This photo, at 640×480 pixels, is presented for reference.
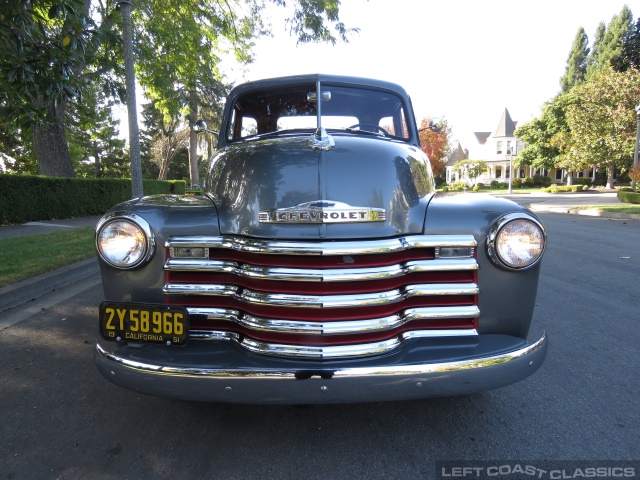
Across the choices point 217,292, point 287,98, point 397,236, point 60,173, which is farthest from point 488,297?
point 60,173

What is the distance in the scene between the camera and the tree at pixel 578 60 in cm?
5125

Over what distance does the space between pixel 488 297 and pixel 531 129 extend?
155ft

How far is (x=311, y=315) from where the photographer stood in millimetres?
1770

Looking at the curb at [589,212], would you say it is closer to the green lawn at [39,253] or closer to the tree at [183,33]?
the tree at [183,33]

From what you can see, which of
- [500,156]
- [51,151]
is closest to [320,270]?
[51,151]

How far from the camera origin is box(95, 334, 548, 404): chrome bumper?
158 cm

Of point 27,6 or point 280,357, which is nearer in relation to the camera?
point 280,357

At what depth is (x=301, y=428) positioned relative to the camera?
1.99 meters

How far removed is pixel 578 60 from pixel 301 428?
217 feet

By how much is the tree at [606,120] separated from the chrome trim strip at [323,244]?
109 feet

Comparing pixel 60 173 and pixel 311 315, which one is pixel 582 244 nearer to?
pixel 311 315

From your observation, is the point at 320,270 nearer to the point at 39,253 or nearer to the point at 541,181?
the point at 39,253

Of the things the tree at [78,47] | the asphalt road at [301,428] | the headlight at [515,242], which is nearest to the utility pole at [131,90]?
the tree at [78,47]

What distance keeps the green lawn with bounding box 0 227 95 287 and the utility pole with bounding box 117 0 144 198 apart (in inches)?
61.2
